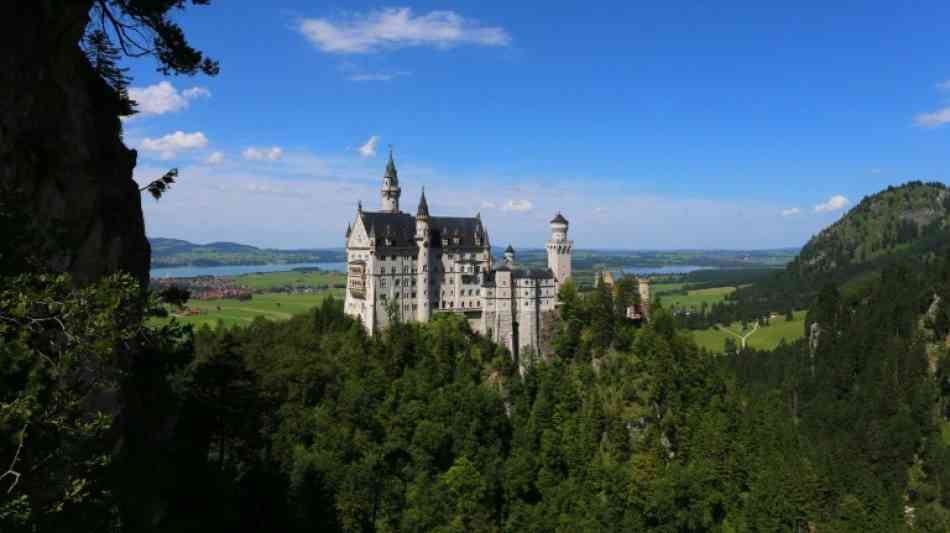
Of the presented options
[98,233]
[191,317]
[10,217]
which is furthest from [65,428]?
[191,317]

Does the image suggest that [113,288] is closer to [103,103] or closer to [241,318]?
[103,103]

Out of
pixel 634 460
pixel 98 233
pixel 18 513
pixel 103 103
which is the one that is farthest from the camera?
pixel 634 460

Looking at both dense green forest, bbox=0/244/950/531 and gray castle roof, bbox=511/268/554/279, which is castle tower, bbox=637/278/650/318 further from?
gray castle roof, bbox=511/268/554/279

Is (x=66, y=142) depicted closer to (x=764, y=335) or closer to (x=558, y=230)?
(x=558, y=230)

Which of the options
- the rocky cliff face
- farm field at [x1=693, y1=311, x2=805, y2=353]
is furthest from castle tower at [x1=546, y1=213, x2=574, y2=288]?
farm field at [x1=693, y1=311, x2=805, y2=353]

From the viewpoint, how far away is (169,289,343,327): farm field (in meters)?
139

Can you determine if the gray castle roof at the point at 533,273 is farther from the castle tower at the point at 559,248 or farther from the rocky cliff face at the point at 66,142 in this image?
the rocky cliff face at the point at 66,142

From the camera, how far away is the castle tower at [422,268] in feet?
284

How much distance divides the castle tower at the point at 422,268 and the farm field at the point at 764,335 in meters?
98.3

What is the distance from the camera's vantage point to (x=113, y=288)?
13.0 meters

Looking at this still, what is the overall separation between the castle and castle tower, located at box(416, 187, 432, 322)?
0.14m

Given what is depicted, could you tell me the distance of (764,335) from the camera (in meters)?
179

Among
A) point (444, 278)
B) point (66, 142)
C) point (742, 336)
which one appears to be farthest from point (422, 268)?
point (742, 336)

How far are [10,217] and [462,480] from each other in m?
60.6
